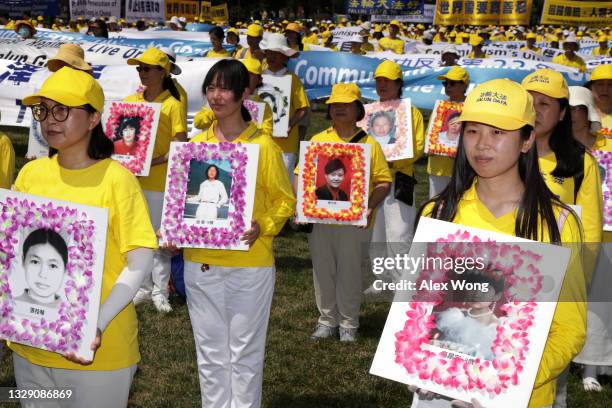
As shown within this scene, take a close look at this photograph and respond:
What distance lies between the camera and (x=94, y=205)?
132 inches

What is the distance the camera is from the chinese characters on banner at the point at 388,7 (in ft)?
165

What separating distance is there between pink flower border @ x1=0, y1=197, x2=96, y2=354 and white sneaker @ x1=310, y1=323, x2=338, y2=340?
13.6 ft

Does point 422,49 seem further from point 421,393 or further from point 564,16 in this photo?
point 421,393

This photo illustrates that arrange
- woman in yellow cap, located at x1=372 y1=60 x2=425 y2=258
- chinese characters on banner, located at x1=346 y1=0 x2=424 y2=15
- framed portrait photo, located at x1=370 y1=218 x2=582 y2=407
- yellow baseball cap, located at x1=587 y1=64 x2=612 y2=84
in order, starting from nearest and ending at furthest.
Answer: framed portrait photo, located at x1=370 y1=218 x2=582 y2=407
yellow baseball cap, located at x1=587 y1=64 x2=612 y2=84
woman in yellow cap, located at x1=372 y1=60 x2=425 y2=258
chinese characters on banner, located at x1=346 y1=0 x2=424 y2=15

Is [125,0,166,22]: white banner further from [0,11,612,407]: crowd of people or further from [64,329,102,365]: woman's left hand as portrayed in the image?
[64,329,102,365]: woman's left hand

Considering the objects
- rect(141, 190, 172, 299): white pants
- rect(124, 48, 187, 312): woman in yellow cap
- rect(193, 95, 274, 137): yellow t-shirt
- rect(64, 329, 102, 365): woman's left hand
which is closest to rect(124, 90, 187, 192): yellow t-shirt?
rect(124, 48, 187, 312): woman in yellow cap

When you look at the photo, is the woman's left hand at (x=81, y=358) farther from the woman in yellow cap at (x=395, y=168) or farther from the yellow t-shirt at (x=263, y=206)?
the woman in yellow cap at (x=395, y=168)

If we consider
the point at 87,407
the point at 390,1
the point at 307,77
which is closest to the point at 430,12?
the point at 390,1

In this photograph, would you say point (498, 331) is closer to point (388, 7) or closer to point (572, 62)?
point (572, 62)

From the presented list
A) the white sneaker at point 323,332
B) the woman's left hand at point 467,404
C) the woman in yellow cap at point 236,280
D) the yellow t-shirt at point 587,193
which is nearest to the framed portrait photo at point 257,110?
the white sneaker at point 323,332

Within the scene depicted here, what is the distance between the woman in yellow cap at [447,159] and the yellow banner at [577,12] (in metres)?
31.9

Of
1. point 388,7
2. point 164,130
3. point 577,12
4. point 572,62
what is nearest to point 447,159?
point 164,130

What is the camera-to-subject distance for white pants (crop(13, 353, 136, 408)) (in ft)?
11.3

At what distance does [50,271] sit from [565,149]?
9.00ft
